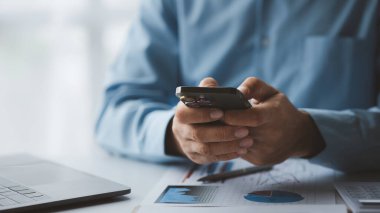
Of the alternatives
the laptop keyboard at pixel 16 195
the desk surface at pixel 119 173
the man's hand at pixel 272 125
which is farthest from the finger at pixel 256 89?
the laptop keyboard at pixel 16 195

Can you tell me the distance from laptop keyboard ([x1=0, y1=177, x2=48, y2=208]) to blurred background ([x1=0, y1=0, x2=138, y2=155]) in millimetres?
1094

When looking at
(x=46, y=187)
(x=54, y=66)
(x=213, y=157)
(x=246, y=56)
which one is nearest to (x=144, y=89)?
(x=246, y=56)

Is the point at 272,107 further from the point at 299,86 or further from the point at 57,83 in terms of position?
the point at 57,83

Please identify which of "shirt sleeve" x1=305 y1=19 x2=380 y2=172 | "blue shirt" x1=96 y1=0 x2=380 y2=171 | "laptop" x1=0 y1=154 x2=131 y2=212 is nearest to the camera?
"laptop" x1=0 y1=154 x2=131 y2=212

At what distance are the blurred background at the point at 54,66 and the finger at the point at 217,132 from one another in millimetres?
1073

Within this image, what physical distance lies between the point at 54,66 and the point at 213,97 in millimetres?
1256

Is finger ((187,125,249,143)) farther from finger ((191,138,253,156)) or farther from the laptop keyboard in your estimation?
the laptop keyboard

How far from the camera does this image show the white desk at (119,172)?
80 cm

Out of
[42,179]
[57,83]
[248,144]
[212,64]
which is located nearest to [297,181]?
[248,144]

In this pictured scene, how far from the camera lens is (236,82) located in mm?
1388

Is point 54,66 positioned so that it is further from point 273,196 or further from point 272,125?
point 273,196

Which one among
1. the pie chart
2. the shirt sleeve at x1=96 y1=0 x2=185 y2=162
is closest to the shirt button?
the shirt sleeve at x1=96 y1=0 x2=185 y2=162

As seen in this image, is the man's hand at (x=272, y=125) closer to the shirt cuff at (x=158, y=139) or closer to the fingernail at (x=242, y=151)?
the fingernail at (x=242, y=151)

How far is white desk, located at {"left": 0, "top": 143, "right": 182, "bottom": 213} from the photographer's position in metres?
0.80
